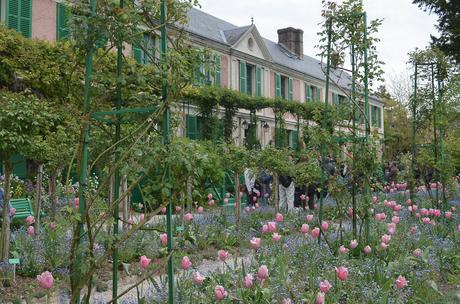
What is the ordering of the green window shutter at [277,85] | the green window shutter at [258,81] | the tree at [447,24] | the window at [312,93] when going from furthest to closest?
the window at [312,93] → the green window shutter at [277,85] → the green window shutter at [258,81] → the tree at [447,24]

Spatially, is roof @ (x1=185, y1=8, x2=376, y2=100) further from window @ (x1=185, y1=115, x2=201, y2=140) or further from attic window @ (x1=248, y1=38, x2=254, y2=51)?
window @ (x1=185, y1=115, x2=201, y2=140)

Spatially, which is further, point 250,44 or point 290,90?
point 290,90

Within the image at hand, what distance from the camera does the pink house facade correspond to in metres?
14.8

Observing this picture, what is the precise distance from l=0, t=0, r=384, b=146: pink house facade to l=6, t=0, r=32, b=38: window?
0.08 m

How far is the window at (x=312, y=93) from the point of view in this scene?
29.1m

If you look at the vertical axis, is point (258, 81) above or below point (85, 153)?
above

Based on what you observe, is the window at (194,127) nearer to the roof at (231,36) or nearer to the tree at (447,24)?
the roof at (231,36)

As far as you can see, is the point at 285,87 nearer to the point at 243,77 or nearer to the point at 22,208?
the point at 243,77

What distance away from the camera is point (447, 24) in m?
13.5

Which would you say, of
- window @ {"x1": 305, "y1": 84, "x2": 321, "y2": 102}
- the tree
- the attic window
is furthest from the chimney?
the tree

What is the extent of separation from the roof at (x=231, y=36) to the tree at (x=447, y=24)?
4.35 meters

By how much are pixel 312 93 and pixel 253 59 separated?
284 inches

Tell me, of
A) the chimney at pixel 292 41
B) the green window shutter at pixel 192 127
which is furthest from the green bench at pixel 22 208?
the chimney at pixel 292 41

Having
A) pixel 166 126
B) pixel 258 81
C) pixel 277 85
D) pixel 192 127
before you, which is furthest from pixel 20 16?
pixel 277 85
